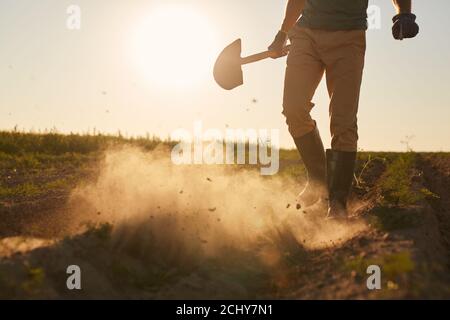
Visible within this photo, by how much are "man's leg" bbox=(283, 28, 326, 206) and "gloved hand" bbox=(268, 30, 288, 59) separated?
0.25m

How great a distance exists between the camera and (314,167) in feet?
18.1

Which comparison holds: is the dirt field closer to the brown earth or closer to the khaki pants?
the brown earth

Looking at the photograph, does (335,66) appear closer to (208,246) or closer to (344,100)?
(344,100)

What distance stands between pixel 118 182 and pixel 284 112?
1.54m

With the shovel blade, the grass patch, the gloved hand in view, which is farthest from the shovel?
the grass patch

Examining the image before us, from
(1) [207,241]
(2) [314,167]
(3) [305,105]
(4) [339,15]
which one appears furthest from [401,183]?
(1) [207,241]

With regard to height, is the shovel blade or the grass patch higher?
the shovel blade

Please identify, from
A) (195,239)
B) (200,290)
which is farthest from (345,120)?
(200,290)

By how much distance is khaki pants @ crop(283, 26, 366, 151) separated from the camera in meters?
5.02

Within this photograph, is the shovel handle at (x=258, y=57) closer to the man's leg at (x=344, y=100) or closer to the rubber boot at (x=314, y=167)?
the man's leg at (x=344, y=100)

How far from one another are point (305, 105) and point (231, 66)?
1.04 m

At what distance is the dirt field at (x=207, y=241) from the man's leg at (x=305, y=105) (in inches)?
14.9
